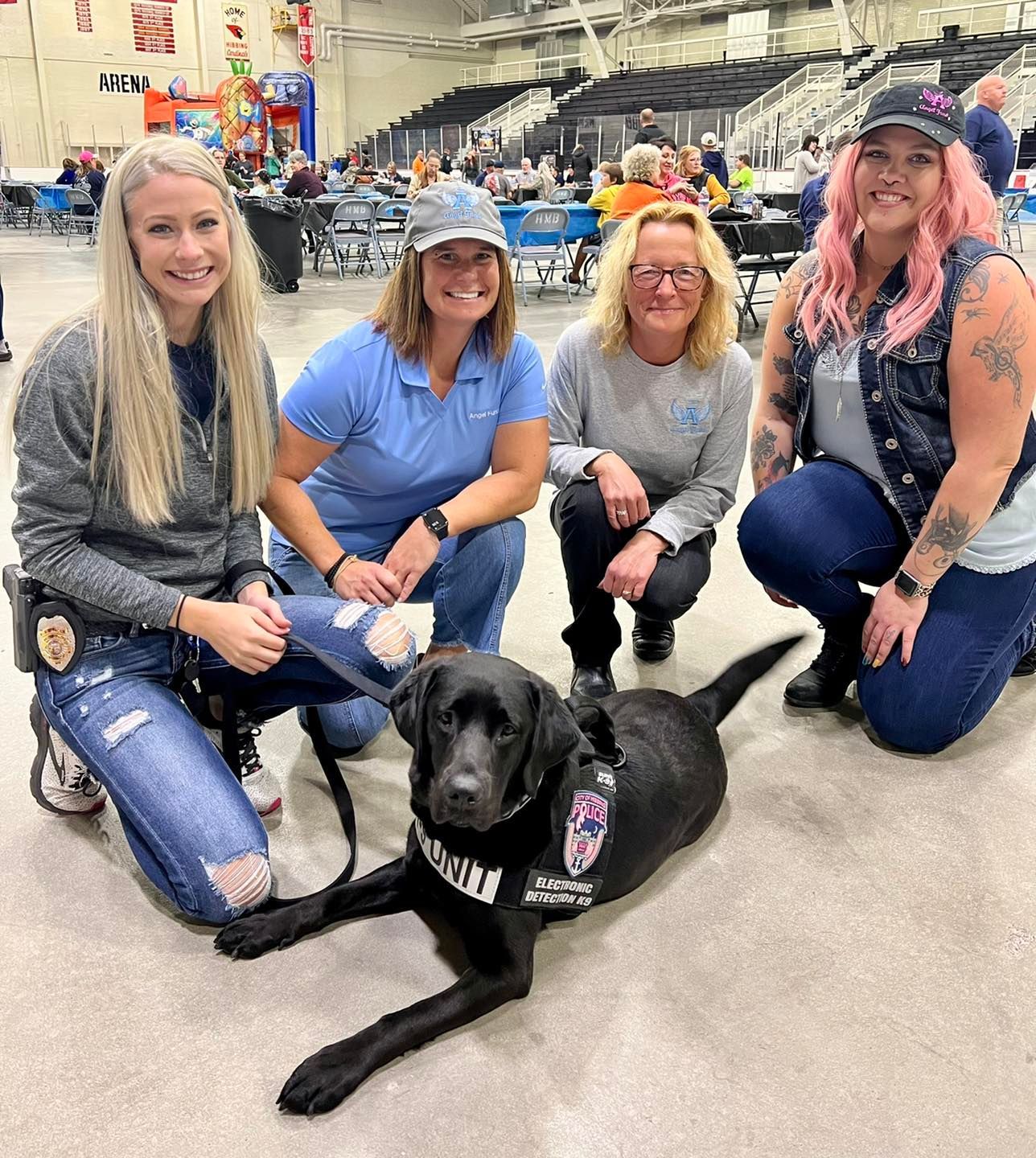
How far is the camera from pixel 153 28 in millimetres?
21922

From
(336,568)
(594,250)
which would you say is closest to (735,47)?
(594,250)

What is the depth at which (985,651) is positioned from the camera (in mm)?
2025

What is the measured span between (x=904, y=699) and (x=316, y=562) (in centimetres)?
132

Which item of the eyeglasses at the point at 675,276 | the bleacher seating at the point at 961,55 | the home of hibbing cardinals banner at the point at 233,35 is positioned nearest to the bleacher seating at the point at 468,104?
the home of hibbing cardinals banner at the point at 233,35

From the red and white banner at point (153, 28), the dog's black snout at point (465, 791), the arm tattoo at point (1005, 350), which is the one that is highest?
the red and white banner at point (153, 28)

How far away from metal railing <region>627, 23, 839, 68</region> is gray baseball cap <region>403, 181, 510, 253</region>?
26.4 metres

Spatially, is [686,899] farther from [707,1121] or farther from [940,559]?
[940,559]

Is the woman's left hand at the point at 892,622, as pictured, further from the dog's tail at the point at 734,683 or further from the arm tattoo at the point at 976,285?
the arm tattoo at the point at 976,285

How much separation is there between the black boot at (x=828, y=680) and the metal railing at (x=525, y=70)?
30103 millimetres

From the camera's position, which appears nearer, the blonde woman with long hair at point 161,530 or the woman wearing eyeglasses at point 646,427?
the blonde woman with long hair at point 161,530

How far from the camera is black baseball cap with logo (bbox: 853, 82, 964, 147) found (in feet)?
5.90

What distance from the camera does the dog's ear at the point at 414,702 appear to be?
138 centimetres

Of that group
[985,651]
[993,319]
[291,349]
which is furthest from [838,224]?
[291,349]

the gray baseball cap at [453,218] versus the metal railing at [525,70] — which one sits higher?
the metal railing at [525,70]
